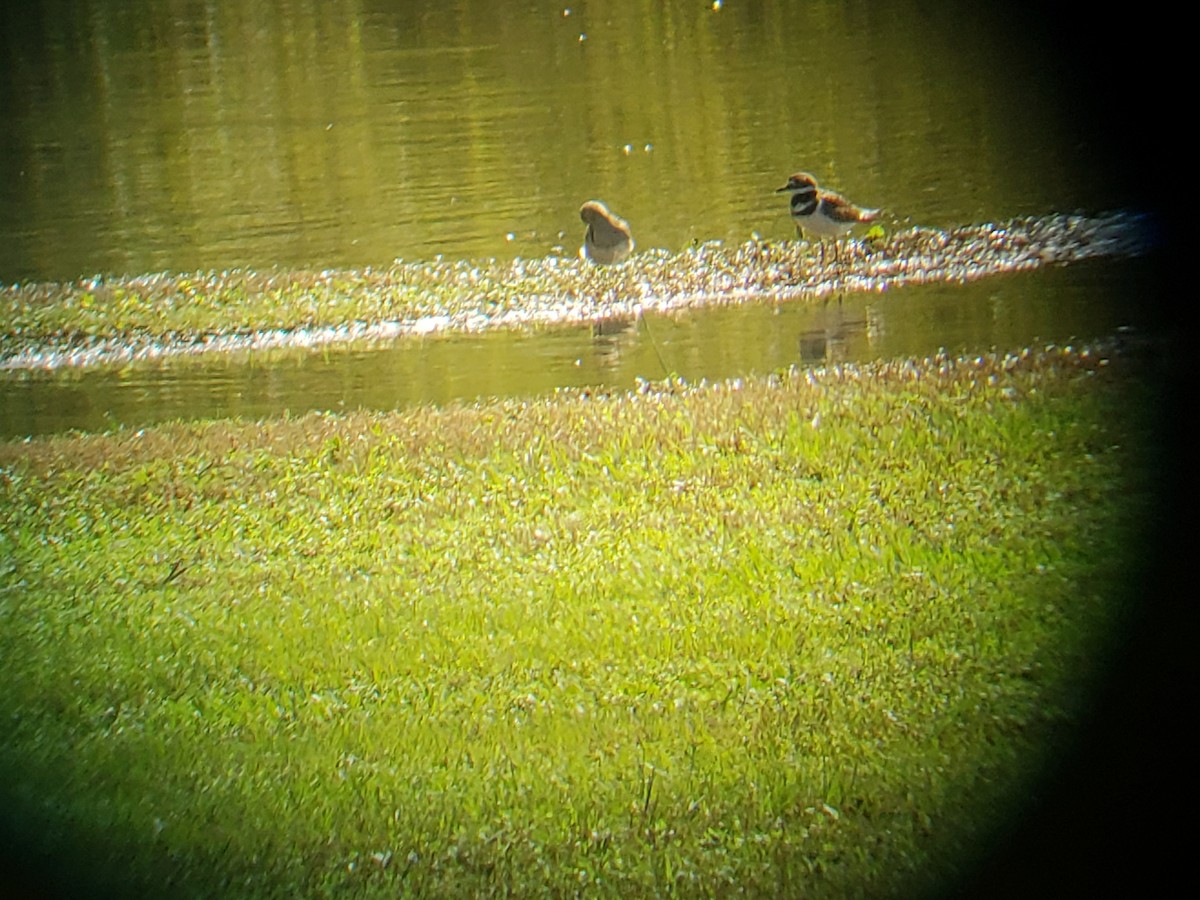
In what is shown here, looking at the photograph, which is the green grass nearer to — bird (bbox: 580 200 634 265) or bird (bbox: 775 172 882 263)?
bird (bbox: 775 172 882 263)

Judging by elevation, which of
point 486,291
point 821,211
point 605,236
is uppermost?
point 821,211

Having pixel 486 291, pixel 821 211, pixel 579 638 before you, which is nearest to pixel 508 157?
pixel 486 291

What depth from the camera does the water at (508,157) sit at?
36.4 feet

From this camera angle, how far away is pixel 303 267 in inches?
572

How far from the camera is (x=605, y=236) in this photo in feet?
42.8

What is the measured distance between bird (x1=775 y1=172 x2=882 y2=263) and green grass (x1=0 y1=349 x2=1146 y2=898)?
388cm

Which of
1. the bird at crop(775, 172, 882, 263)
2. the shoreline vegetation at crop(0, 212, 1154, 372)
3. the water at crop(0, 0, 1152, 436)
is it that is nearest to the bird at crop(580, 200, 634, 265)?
the shoreline vegetation at crop(0, 212, 1154, 372)

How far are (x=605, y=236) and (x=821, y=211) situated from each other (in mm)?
1757

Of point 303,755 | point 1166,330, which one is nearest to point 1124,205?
point 1166,330

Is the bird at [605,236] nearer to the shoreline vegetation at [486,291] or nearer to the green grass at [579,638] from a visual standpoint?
the shoreline vegetation at [486,291]

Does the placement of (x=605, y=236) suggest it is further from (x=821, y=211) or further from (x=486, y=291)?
(x=821, y=211)

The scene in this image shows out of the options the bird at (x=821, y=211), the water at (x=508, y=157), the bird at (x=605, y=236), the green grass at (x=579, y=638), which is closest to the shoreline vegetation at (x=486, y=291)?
the bird at (x=605, y=236)

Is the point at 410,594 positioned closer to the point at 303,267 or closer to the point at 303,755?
the point at 303,755

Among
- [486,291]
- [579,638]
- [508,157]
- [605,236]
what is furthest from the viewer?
[508,157]
